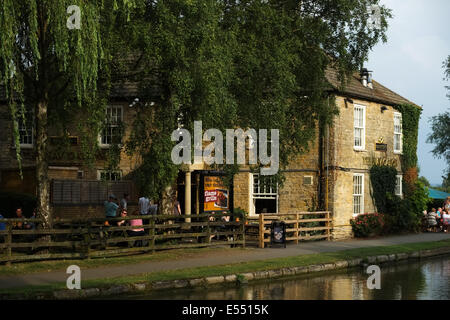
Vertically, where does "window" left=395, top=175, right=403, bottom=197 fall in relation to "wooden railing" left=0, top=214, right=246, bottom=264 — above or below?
above

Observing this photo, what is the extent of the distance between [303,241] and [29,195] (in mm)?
11472

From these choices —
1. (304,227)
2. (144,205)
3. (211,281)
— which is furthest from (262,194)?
(211,281)

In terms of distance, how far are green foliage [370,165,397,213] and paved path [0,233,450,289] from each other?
15.5ft

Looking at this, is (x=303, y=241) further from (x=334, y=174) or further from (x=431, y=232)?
(x=431, y=232)

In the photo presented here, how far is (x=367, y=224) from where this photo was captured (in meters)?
28.8

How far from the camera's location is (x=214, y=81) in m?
17.7

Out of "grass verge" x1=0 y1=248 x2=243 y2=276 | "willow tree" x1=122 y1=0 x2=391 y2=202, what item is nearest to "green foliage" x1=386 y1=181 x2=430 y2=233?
"willow tree" x1=122 y1=0 x2=391 y2=202

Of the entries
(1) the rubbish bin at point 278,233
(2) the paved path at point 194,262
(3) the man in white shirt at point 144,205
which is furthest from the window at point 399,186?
(3) the man in white shirt at point 144,205

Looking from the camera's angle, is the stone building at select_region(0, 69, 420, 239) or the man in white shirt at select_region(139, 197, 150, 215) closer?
the man in white shirt at select_region(139, 197, 150, 215)

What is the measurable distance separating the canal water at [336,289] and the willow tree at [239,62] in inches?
189

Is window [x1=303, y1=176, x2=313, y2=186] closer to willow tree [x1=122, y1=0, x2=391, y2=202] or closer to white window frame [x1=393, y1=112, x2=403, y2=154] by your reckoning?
willow tree [x1=122, y1=0, x2=391, y2=202]

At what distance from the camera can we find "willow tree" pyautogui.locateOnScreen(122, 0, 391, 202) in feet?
56.6
